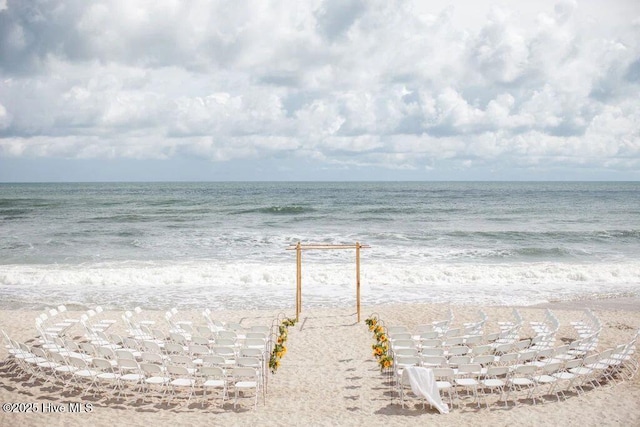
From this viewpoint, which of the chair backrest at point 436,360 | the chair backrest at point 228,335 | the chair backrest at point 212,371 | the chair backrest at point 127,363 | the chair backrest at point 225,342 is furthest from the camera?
the chair backrest at point 228,335

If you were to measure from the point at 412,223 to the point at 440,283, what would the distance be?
72.1ft

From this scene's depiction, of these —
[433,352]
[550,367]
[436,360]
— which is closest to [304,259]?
[433,352]

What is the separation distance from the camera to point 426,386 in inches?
362

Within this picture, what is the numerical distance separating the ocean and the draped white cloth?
890cm

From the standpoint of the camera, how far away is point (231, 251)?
30.2 metres

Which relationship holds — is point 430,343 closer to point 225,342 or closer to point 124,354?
point 225,342

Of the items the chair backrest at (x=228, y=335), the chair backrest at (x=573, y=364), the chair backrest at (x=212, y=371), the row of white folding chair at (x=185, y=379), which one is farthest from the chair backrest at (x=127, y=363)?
the chair backrest at (x=573, y=364)

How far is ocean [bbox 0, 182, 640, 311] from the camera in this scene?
19828mm

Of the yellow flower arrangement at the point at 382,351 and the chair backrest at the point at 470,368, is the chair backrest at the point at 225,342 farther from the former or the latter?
the chair backrest at the point at 470,368

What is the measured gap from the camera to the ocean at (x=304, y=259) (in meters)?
19.8

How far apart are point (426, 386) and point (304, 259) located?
58.4 ft

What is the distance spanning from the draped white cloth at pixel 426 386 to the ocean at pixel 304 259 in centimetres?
890

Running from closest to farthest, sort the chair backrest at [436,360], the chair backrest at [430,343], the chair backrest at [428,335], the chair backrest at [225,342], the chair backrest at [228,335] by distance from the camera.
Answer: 1. the chair backrest at [436,360]
2. the chair backrest at [430,343]
3. the chair backrest at [225,342]
4. the chair backrest at [228,335]
5. the chair backrest at [428,335]

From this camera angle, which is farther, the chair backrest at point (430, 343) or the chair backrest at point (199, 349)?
the chair backrest at point (430, 343)
